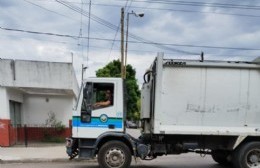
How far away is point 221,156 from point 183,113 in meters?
2.65

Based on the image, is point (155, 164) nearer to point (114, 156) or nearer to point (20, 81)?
point (114, 156)

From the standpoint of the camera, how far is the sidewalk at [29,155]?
14.8m

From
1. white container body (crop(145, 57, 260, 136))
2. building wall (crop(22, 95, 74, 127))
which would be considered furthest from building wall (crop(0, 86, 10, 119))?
white container body (crop(145, 57, 260, 136))

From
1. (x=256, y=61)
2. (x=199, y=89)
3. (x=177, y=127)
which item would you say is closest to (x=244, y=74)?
(x=256, y=61)

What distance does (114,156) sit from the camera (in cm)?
1184

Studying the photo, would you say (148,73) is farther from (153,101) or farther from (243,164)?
Result: (243,164)

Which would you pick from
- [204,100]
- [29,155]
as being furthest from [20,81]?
[204,100]

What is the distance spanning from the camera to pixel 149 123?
12453mm

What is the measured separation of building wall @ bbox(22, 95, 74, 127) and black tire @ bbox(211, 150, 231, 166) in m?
12.0

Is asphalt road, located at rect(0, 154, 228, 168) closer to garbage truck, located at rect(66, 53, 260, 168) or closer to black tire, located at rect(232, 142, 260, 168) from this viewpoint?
garbage truck, located at rect(66, 53, 260, 168)

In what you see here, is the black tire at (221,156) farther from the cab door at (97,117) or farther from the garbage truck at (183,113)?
the cab door at (97,117)

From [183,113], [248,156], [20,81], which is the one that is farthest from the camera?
[20,81]

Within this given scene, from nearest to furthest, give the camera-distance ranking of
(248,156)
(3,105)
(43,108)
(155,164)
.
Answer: (248,156) < (155,164) < (3,105) < (43,108)

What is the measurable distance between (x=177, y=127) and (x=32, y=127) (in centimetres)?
1270
